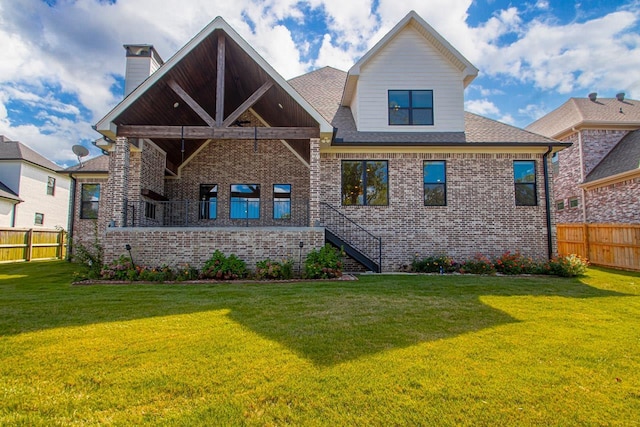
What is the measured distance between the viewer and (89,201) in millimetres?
15141

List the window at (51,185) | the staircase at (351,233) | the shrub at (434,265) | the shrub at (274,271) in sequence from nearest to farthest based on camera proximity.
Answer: the shrub at (274,271)
the shrub at (434,265)
the staircase at (351,233)
the window at (51,185)

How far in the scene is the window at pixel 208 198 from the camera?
13.6 metres

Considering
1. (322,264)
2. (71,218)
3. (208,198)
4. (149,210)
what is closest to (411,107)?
(322,264)

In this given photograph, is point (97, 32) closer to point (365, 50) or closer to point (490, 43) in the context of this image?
point (365, 50)

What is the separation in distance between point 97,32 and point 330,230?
11.4 m

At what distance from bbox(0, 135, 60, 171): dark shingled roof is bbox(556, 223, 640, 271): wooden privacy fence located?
30.8 metres

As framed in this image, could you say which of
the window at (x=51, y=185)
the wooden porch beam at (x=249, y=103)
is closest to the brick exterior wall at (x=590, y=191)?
the wooden porch beam at (x=249, y=103)

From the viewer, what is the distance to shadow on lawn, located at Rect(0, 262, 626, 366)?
4238mm

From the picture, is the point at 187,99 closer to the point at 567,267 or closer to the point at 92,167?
the point at 92,167

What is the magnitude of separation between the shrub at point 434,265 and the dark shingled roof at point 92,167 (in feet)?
46.2

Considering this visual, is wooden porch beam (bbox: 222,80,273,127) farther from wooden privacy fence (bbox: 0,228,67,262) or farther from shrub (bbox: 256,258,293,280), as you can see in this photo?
wooden privacy fence (bbox: 0,228,67,262)

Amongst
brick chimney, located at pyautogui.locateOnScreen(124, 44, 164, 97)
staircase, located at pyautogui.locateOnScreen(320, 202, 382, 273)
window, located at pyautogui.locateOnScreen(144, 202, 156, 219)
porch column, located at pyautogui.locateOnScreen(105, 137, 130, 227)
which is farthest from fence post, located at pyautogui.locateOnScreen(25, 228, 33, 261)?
staircase, located at pyautogui.locateOnScreen(320, 202, 382, 273)

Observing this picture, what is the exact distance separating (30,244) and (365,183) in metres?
16.6

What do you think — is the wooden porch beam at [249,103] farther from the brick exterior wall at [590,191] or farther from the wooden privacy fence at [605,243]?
the brick exterior wall at [590,191]
